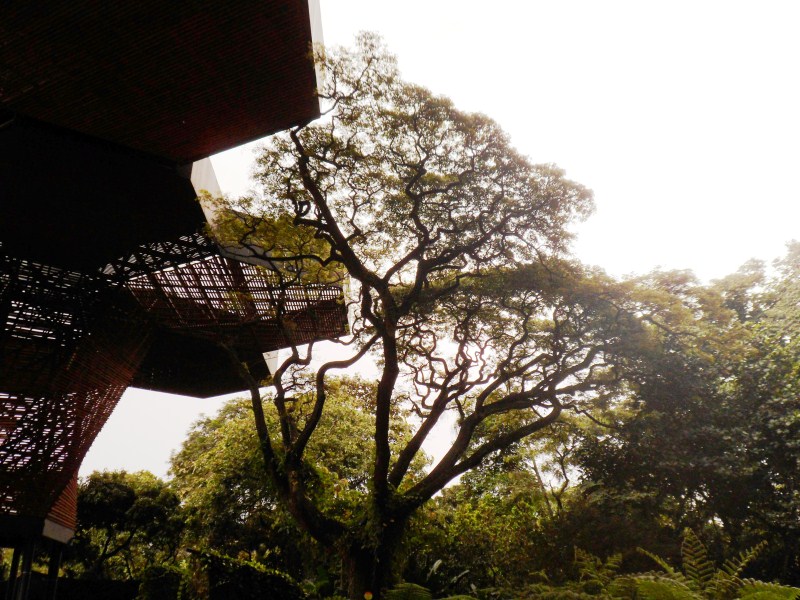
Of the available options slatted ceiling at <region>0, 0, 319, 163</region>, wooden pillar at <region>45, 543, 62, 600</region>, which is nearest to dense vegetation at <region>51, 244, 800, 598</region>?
wooden pillar at <region>45, 543, 62, 600</region>

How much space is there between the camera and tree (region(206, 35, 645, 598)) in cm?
848

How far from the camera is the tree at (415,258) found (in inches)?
334

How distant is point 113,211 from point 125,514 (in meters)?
13.4

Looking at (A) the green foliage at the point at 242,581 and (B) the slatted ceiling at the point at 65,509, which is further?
(B) the slatted ceiling at the point at 65,509

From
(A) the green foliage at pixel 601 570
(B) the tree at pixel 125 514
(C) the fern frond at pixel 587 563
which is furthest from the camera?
(B) the tree at pixel 125 514

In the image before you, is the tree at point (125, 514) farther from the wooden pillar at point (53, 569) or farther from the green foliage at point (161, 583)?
the green foliage at point (161, 583)

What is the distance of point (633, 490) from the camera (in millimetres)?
10922

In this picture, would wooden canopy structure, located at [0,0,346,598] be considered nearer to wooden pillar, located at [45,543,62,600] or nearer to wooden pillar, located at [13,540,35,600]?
wooden pillar, located at [13,540,35,600]

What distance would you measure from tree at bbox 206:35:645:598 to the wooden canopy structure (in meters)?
1.12

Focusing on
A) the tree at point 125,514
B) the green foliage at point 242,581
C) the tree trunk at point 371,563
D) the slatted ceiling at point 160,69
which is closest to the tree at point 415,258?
the tree trunk at point 371,563

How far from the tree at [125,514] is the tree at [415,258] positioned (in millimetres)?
10580

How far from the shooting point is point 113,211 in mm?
8281

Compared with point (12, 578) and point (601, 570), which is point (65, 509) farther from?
point (601, 570)

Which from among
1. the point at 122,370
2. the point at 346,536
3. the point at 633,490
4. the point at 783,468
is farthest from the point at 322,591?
the point at 783,468
